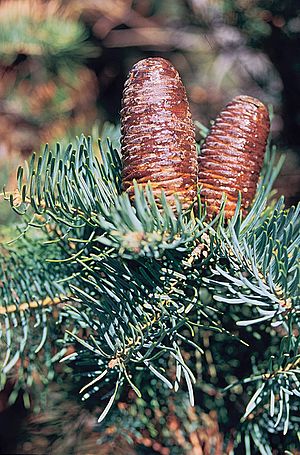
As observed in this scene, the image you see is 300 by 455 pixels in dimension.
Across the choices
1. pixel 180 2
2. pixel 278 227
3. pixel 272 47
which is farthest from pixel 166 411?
pixel 180 2

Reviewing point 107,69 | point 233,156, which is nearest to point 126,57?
point 107,69

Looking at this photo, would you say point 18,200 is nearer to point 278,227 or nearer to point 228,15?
point 278,227

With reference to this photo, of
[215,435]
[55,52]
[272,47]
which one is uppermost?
[55,52]

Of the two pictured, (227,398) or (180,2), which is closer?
(227,398)

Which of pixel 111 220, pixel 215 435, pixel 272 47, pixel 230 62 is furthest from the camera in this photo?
pixel 230 62

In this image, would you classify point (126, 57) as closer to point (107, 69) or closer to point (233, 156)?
point (107, 69)

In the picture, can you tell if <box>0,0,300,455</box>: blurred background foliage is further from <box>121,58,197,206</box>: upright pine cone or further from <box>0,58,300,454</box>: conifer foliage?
<box>121,58,197,206</box>: upright pine cone
